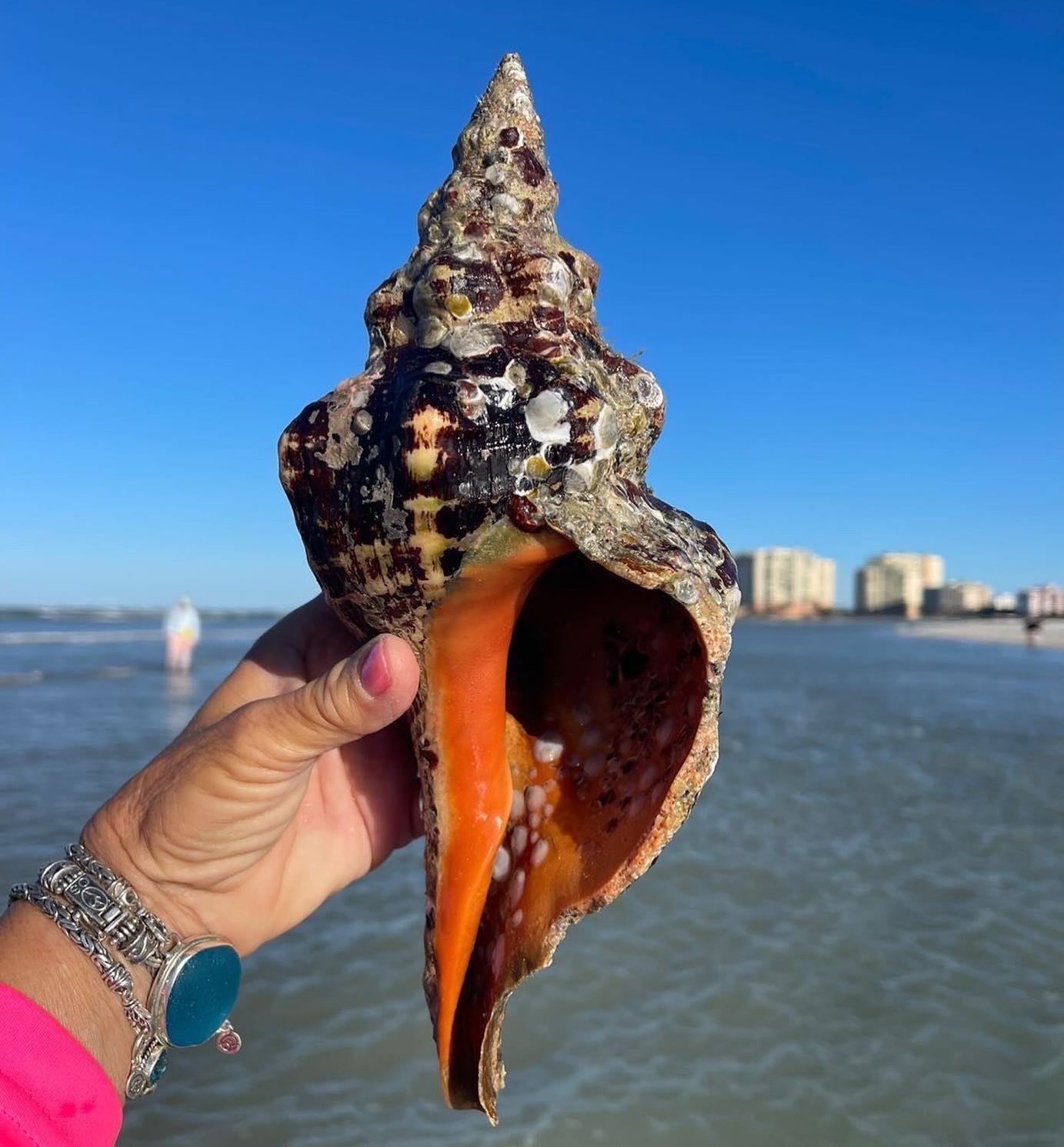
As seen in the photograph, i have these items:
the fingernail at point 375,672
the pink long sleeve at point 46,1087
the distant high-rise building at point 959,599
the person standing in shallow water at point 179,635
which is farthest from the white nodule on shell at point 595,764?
the distant high-rise building at point 959,599

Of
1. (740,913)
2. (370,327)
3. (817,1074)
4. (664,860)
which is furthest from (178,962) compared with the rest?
(664,860)

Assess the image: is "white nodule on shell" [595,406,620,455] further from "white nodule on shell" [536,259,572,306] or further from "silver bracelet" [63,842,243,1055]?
"silver bracelet" [63,842,243,1055]

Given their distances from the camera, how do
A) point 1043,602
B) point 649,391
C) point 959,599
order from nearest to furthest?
point 649,391
point 1043,602
point 959,599

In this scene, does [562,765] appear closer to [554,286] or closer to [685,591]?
[685,591]

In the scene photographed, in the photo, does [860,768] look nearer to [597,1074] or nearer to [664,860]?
[664,860]

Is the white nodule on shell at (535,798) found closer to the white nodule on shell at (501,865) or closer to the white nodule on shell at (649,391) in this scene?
the white nodule on shell at (501,865)

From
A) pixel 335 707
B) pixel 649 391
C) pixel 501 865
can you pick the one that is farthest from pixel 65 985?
pixel 649 391
